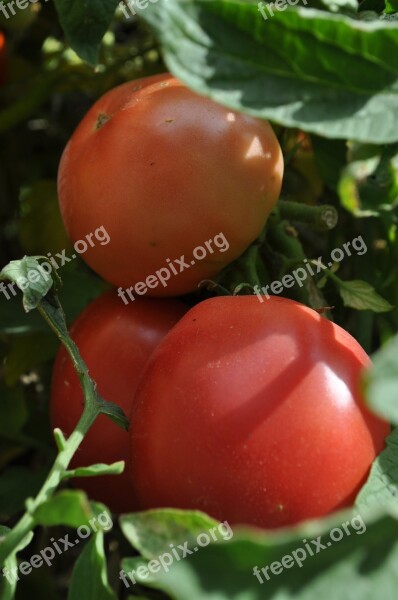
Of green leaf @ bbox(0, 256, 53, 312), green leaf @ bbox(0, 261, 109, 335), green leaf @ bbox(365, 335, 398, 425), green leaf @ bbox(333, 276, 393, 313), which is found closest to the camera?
green leaf @ bbox(365, 335, 398, 425)

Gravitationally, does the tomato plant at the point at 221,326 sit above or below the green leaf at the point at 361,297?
above

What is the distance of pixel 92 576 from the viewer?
1.69ft

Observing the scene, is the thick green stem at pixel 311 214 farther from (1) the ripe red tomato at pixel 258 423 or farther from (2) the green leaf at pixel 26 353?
(2) the green leaf at pixel 26 353

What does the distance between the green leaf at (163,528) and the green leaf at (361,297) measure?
0.94ft

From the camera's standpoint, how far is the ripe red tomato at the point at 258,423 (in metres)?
0.54

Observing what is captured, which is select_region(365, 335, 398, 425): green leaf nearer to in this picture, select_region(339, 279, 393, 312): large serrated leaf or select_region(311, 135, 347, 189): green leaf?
select_region(339, 279, 393, 312): large serrated leaf

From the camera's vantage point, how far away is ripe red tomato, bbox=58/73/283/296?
0.64 meters

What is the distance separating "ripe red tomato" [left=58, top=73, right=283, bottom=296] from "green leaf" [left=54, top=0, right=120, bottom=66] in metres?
0.06

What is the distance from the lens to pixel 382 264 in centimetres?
83

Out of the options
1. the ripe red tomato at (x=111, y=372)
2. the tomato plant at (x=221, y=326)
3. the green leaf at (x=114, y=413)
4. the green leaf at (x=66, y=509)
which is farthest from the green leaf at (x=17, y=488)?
the green leaf at (x=66, y=509)

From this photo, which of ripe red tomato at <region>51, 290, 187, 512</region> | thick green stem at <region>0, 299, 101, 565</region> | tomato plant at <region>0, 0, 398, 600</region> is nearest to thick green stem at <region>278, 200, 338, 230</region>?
tomato plant at <region>0, 0, 398, 600</region>

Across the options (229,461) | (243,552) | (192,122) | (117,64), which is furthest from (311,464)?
(117,64)

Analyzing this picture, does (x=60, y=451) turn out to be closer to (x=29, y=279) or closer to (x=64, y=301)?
(x=29, y=279)

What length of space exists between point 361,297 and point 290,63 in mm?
255
